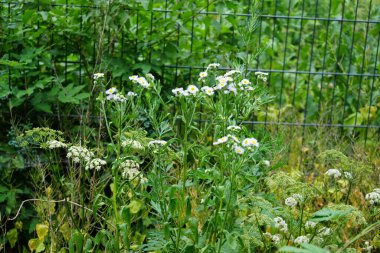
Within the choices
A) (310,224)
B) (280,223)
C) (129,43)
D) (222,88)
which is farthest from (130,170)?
(129,43)

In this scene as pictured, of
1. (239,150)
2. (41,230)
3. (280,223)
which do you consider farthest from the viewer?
(41,230)

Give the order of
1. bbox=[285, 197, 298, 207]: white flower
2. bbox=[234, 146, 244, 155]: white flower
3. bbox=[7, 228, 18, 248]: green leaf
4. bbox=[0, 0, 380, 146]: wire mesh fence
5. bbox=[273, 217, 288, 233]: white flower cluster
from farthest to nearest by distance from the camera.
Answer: bbox=[0, 0, 380, 146]: wire mesh fence
bbox=[7, 228, 18, 248]: green leaf
bbox=[273, 217, 288, 233]: white flower cluster
bbox=[285, 197, 298, 207]: white flower
bbox=[234, 146, 244, 155]: white flower

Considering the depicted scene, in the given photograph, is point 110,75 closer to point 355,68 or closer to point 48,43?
point 48,43

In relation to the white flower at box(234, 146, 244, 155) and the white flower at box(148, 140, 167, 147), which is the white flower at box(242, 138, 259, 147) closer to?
the white flower at box(234, 146, 244, 155)

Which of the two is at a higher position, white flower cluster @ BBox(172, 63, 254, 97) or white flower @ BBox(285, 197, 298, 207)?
white flower cluster @ BBox(172, 63, 254, 97)

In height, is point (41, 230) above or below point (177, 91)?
below

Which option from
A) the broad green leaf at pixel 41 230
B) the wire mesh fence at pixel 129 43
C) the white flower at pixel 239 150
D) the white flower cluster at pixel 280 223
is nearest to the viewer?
the white flower at pixel 239 150

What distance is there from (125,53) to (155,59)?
0.63 ft

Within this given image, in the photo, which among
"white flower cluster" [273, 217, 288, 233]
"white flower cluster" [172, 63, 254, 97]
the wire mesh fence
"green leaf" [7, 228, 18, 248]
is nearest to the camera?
"white flower cluster" [172, 63, 254, 97]

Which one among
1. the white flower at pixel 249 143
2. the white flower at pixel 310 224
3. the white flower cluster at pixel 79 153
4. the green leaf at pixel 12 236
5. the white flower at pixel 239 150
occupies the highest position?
the white flower at pixel 249 143

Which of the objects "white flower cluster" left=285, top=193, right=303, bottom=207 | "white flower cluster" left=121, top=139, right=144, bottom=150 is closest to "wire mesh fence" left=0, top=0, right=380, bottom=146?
"white flower cluster" left=121, top=139, right=144, bottom=150

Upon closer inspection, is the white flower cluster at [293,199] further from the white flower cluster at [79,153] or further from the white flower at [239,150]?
the white flower cluster at [79,153]

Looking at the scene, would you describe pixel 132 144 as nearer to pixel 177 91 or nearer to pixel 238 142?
pixel 177 91

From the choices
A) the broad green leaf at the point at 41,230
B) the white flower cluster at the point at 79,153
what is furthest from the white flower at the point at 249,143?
the broad green leaf at the point at 41,230
